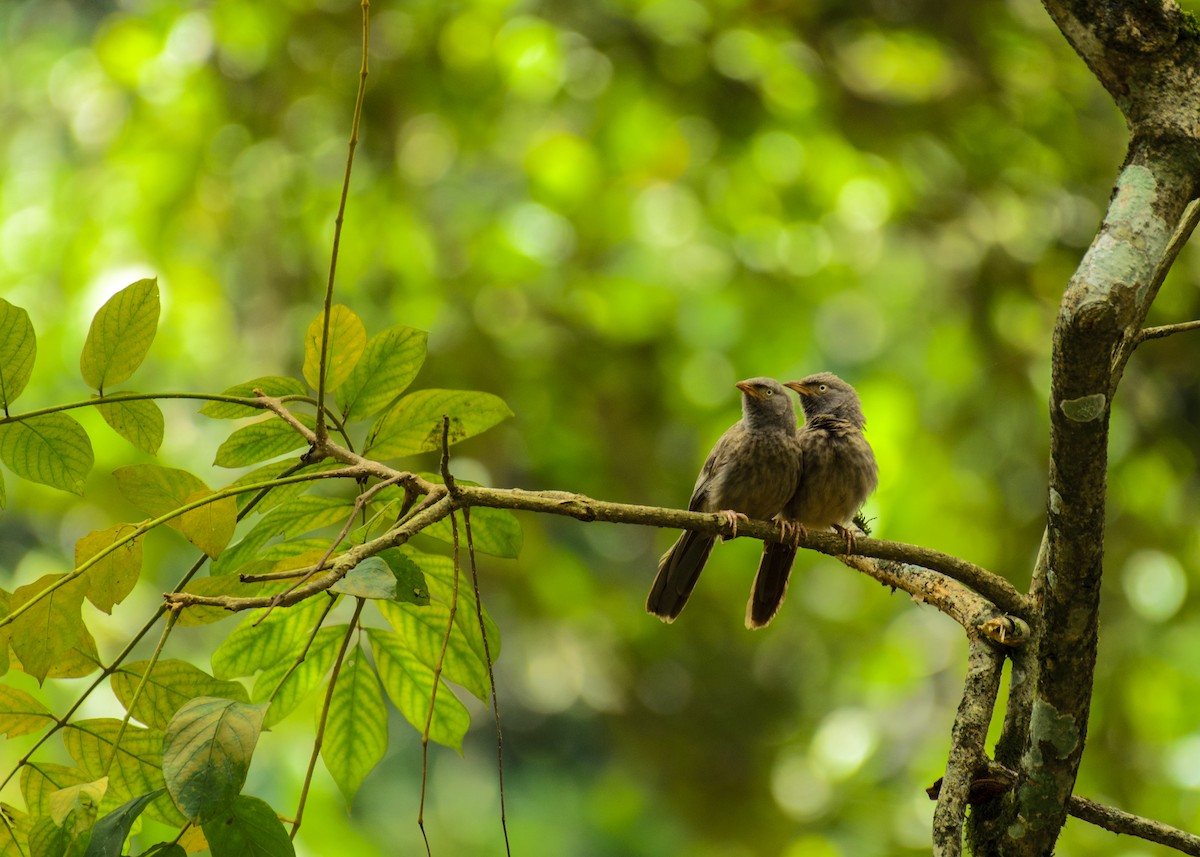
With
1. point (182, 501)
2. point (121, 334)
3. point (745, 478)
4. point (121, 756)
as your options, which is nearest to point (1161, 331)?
point (182, 501)

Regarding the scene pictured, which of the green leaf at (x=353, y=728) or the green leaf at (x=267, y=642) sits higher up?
the green leaf at (x=267, y=642)

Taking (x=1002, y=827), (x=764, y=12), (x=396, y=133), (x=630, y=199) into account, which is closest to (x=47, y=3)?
(x=396, y=133)

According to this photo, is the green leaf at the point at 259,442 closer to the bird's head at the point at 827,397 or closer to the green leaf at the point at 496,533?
the green leaf at the point at 496,533

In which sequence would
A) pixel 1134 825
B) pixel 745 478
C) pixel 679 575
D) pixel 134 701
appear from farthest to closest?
1. pixel 745 478
2. pixel 679 575
3. pixel 1134 825
4. pixel 134 701

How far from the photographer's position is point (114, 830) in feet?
5.40

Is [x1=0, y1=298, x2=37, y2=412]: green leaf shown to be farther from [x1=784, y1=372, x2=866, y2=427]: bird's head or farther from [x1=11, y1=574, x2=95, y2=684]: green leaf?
[x1=784, y1=372, x2=866, y2=427]: bird's head

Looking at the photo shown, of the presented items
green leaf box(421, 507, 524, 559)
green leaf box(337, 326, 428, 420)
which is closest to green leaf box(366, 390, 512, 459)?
green leaf box(337, 326, 428, 420)

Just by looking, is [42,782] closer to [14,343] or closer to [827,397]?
[14,343]

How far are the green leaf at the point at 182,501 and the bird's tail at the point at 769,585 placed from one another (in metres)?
2.56

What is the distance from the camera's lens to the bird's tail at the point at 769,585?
4215 millimetres

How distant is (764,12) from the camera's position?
788 centimetres

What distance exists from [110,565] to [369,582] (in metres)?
0.59

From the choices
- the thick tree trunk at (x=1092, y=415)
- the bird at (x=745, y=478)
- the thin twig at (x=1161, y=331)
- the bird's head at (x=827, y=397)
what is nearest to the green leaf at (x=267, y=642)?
the thick tree trunk at (x=1092, y=415)

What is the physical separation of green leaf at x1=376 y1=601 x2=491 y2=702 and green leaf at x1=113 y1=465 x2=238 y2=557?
41 cm
